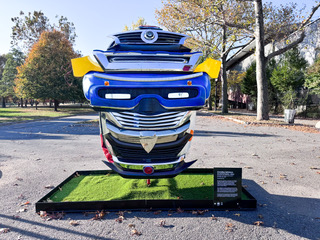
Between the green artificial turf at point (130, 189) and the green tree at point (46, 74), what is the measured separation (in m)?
28.5

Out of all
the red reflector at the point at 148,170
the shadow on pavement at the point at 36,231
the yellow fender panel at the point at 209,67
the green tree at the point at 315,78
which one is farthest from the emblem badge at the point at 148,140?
the green tree at the point at 315,78

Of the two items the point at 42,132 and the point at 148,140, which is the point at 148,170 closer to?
the point at 148,140

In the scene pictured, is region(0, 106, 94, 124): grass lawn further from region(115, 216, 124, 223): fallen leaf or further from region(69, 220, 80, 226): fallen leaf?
region(115, 216, 124, 223): fallen leaf

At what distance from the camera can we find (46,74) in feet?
99.8

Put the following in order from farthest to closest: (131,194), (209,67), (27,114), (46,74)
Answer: (46,74), (27,114), (131,194), (209,67)

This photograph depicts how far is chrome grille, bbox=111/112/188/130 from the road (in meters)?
1.30

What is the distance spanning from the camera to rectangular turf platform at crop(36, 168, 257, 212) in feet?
11.0

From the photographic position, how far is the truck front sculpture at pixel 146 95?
2.96m

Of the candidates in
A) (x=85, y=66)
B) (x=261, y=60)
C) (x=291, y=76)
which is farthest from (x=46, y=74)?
(x=85, y=66)

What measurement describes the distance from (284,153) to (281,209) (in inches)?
160

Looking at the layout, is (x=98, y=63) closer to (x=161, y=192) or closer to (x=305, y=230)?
(x=161, y=192)

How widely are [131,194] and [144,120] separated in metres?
1.39

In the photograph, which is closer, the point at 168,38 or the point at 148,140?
the point at 148,140

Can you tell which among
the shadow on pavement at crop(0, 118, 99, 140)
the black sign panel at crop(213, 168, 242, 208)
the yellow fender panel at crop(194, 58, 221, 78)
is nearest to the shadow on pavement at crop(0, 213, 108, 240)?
the black sign panel at crop(213, 168, 242, 208)
